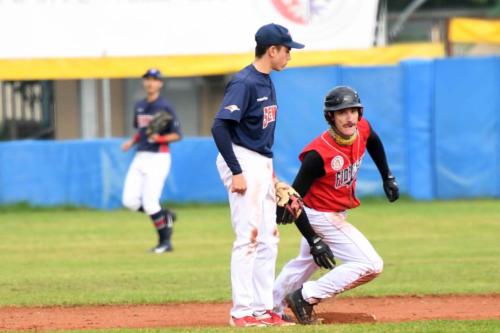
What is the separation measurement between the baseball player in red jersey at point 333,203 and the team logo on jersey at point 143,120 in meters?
5.72

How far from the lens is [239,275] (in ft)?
25.1

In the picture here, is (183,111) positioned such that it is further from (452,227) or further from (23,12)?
(452,227)

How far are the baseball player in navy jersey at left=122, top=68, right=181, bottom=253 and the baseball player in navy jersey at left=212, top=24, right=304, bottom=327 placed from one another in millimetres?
5531

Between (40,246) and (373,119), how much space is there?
23.3 feet

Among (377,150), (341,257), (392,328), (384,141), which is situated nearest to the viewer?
(392,328)

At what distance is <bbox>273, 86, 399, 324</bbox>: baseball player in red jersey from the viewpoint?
773 cm

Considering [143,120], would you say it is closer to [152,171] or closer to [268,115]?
[152,171]

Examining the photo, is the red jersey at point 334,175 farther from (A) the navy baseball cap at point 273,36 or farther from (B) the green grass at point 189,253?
(B) the green grass at point 189,253

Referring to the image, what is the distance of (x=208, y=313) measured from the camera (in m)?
9.01

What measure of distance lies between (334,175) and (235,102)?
2.97ft

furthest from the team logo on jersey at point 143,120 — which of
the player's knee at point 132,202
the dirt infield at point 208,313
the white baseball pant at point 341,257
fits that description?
the white baseball pant at point 341,257

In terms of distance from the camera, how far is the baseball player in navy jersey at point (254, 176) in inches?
298

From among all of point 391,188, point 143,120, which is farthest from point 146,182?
point 391,188

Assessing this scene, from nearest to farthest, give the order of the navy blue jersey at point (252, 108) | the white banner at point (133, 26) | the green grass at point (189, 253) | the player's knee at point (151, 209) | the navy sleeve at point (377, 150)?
the navy blue jersey at point (252, 108) → the navy sleeve at point (377, 150) → the green grass at point (189, 253) → the player's knee at point (151, 209) → the white banner at point (133, 26)
